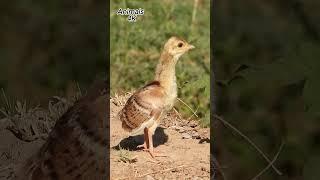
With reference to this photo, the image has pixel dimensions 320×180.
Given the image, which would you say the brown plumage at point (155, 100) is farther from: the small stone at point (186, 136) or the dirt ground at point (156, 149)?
the small stone at point (186, 136)

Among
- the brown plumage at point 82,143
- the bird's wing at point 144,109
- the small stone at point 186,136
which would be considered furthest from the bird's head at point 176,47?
the small stone at point 186,136

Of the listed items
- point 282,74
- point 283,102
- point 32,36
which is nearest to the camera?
point 282,74

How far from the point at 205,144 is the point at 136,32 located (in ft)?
4.41

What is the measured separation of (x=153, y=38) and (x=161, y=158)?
1.43 meters

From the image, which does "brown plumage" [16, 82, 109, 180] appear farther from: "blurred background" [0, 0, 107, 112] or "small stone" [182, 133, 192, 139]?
"blurred background" [0, 0, 107, 112]

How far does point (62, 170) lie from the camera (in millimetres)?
2244

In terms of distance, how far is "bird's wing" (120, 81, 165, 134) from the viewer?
2283 millimetres

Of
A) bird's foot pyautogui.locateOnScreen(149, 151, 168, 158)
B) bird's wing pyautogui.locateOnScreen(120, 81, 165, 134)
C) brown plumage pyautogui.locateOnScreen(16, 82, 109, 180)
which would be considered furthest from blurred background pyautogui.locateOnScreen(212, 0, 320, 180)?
brown plumage pyautogui.locateOnScreen(16, 82, 109, 180)

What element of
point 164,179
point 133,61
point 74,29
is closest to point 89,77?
point 133,61

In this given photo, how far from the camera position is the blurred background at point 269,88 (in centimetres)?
252

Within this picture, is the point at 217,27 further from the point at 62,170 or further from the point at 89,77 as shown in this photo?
the point at 62,170

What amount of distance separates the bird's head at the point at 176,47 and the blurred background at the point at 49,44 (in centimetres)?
125

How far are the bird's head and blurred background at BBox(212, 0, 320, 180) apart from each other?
11.6 inches

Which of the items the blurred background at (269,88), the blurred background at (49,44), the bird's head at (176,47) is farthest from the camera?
the blurred background at (49,44)
